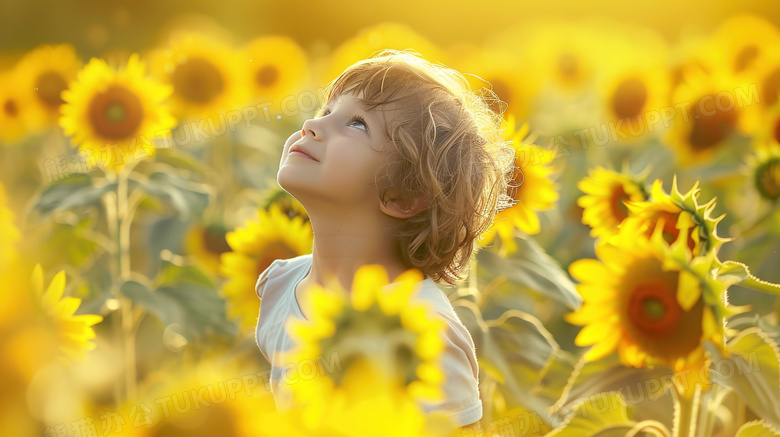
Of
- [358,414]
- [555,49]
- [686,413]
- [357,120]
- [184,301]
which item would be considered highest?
[358,414]

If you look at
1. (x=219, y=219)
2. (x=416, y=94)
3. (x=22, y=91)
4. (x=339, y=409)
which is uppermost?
(x=339, y=409)

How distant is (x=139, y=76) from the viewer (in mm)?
1017

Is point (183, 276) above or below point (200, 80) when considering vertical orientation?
below

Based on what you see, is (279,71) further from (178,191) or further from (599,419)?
(599,419)

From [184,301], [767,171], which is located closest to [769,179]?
[767,171]

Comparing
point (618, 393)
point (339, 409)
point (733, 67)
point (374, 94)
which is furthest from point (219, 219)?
point (339, 409)

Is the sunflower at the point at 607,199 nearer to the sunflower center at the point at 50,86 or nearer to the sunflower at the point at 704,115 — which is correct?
the sunflower at the point at 704,115

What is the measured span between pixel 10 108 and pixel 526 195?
2.47 ft

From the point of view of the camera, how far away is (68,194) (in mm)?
986

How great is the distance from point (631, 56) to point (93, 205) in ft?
2.77

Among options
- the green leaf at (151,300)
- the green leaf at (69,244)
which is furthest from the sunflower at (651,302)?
the green leaf at (69,244)

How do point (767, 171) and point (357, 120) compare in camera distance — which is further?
point (767, 171)

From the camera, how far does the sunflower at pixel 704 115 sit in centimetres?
108

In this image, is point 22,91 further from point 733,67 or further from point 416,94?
point 733,67
